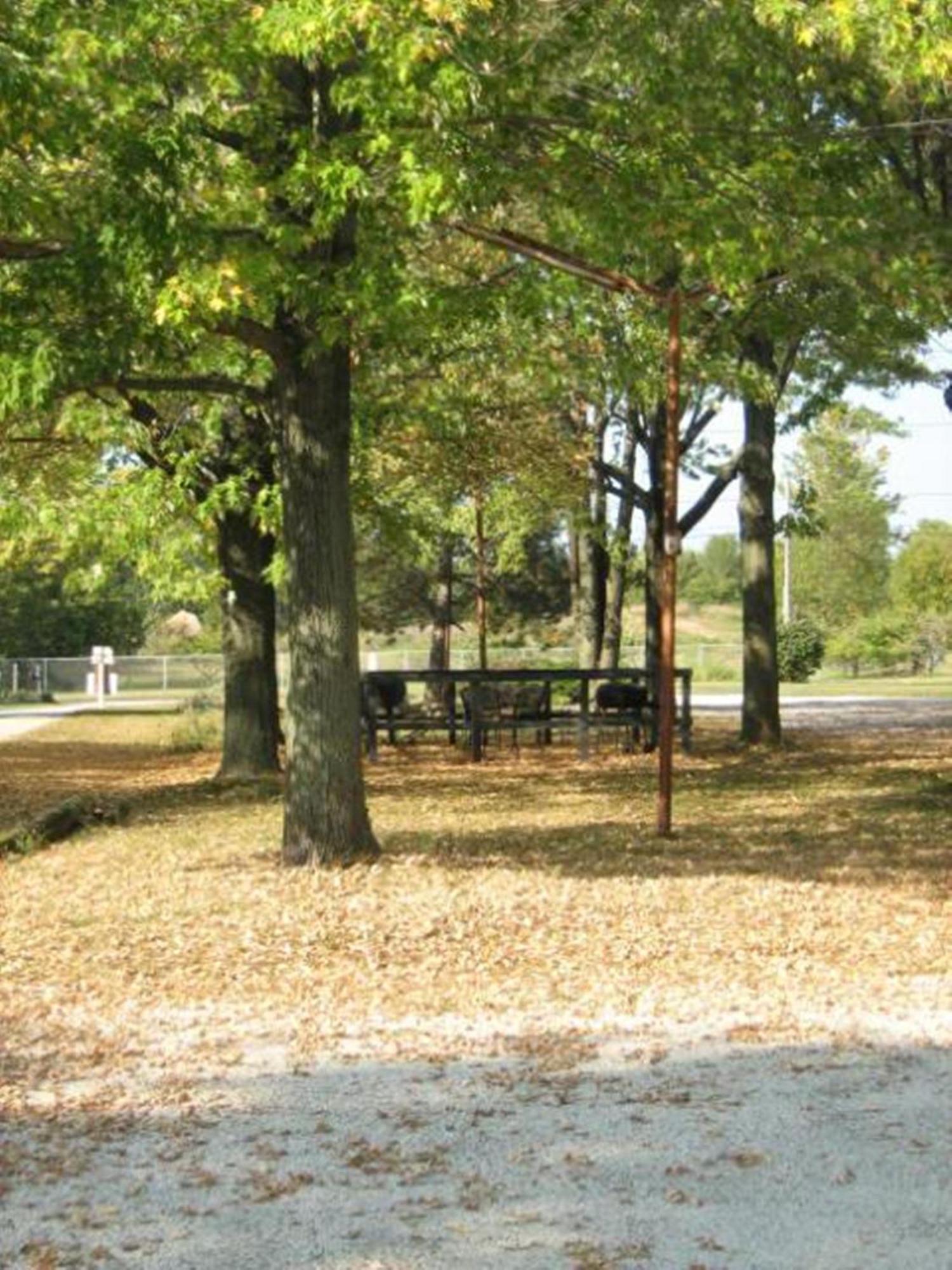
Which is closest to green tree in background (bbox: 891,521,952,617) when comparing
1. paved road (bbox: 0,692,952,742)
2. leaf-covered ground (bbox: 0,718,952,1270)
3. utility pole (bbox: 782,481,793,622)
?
utility pole (bbox: 782,481,793,622)

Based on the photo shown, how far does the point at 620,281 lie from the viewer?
11688mm

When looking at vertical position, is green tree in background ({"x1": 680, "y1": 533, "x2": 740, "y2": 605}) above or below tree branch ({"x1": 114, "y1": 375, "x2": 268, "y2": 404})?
above

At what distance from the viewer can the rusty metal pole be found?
12562mm

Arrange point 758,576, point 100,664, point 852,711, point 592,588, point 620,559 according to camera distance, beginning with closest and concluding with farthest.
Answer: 1. point 758,576
2. point 620,559
3. point 592,588
4. point 852,711
5. point 100,664

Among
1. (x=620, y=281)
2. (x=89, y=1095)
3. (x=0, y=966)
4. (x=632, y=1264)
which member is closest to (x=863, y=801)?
(x=620, y=281)

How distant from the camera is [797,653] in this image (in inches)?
2052

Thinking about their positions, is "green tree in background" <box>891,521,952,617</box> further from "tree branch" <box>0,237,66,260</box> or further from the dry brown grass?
"tree branch" <box>0,237,66,260</box>

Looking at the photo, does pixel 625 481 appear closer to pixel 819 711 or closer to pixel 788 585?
pixel 819 711

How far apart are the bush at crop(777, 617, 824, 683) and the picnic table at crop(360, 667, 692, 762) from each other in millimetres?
28894

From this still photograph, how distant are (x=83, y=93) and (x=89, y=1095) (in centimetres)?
556

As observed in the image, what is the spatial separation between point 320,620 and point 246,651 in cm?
803

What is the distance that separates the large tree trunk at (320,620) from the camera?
11.1 metres

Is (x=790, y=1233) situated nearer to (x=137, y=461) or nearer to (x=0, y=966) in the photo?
(x=0, y=966)

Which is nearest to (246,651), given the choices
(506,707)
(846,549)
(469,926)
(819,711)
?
(506,707)
